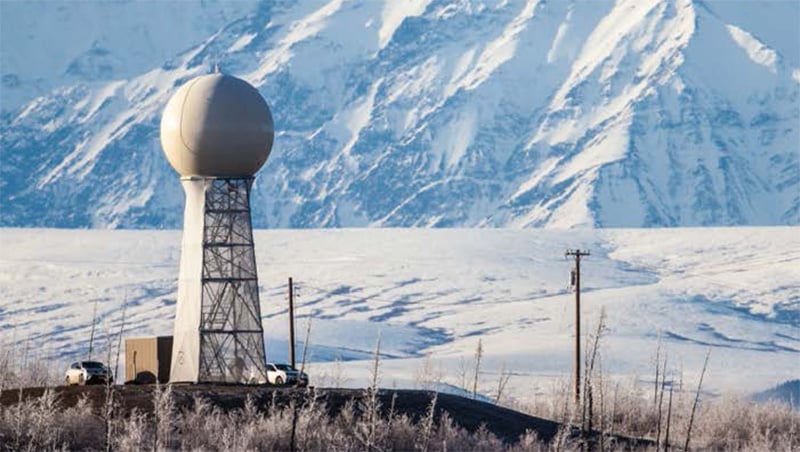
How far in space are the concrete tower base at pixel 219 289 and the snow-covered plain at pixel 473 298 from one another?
44.4 metres

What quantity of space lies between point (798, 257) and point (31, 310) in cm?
5467

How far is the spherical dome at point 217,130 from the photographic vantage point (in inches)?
2773

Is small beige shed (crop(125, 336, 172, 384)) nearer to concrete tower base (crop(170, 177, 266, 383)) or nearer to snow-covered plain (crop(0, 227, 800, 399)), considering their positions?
concrete tower base (crop(170, 177, 266, 383))

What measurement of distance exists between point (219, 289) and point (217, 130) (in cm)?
467

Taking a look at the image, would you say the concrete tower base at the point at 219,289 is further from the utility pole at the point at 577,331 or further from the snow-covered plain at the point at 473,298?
the snow-covered plain at the point at 473,298

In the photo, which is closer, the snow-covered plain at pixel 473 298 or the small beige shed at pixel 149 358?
the small beige shed at pixel 149 358

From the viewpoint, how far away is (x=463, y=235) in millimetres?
197500

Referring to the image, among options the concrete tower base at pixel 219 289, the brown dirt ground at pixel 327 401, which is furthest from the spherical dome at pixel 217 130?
the brown dirt ground at pixel 327 401

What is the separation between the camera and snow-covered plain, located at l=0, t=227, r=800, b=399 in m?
135

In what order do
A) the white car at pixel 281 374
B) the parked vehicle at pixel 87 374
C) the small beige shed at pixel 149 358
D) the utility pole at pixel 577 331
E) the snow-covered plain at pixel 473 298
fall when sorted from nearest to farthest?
the parked vehicle at pixel 87 374 < the white car at pixel 281 374 < the small beige shed at pixel 149 358 < the utility pole at pixel 577 331 < the snow-covered plain at pixel 473 298

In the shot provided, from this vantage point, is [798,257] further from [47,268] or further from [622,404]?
[622,404]

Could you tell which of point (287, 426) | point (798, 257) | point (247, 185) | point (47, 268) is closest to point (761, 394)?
point (247, 185)

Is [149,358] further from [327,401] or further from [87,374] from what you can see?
[327,401]

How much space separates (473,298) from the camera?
172m
